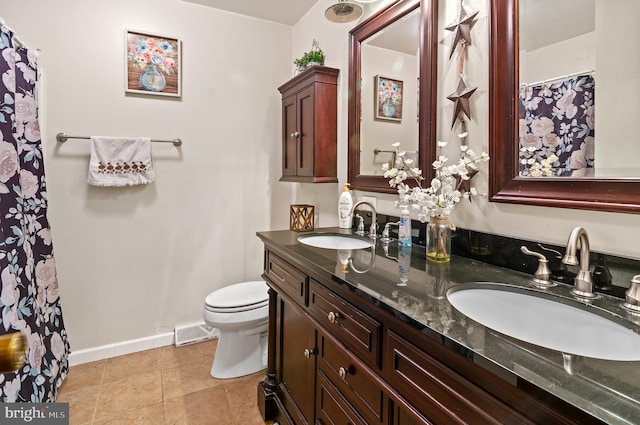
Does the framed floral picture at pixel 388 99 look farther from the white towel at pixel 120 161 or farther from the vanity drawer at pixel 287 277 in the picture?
the white towel at pixel 120 161

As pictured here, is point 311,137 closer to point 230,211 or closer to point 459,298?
point 230,211

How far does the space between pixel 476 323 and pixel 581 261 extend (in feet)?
1.25

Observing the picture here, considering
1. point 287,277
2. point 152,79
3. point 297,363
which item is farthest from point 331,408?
point 152,79

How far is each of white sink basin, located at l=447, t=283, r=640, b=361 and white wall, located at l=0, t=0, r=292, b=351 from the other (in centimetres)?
198

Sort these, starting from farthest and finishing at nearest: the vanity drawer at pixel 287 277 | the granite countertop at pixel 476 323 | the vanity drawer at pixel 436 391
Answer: the vanity drawer at pixel 287 277 → the vanity drawer at pixel 436 391 → the granite countertop at pixel 476 323

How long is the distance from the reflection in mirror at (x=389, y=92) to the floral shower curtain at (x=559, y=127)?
49cm

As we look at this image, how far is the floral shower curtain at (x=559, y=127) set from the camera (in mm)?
936

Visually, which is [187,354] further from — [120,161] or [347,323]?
[347,323]

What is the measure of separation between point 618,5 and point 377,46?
3.40 ft

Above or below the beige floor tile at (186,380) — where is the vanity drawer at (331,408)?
above

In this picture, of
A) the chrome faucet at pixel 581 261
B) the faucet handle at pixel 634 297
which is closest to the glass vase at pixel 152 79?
the chrome faucet at pixel 581 261

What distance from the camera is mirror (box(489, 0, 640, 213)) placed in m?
0.90

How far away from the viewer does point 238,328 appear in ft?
6.51

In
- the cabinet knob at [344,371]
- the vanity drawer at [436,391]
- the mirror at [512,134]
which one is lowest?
the cabinet knob at [344,371]
